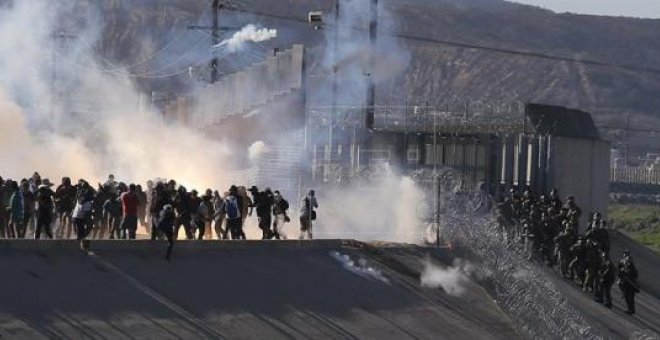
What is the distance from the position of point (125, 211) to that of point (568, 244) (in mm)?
13282

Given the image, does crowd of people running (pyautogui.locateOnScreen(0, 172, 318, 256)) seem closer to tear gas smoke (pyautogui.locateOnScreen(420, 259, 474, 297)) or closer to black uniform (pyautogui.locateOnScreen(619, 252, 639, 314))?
tear gas smoke (pyautogui.locateOnScreen(420, 259, 474, 297))

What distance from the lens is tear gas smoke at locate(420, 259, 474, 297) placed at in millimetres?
35000

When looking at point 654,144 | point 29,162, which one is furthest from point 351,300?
point 654,144

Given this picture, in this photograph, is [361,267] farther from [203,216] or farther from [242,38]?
[242,38]

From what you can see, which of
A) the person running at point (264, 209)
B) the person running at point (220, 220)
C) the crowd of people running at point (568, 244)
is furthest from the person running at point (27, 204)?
the crowd of people running at point (568, 244)

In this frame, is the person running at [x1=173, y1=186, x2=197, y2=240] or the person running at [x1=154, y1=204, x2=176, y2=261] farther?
the person running at [x1=173, y1=186, x2=197, y2=240]

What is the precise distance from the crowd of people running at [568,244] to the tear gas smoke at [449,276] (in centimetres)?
389

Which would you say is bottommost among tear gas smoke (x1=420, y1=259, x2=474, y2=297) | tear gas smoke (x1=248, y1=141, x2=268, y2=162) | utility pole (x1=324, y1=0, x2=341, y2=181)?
tear gas smoke (x1=420, y1=259, x2=474, y2=297)

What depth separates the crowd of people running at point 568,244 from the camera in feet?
129

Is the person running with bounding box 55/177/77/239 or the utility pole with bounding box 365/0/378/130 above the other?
the utility pole with bounding box 365/0/378/130

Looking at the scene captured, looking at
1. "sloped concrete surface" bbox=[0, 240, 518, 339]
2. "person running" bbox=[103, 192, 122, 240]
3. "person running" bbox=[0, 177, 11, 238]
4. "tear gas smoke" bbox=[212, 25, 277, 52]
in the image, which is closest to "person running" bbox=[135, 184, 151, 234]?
"person running" bbox=[103, 192, 122, 240]

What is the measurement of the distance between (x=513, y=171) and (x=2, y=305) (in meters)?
27.0

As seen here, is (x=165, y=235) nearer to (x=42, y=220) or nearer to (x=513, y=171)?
(x=42, y=220)

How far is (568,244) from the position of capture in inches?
1619
